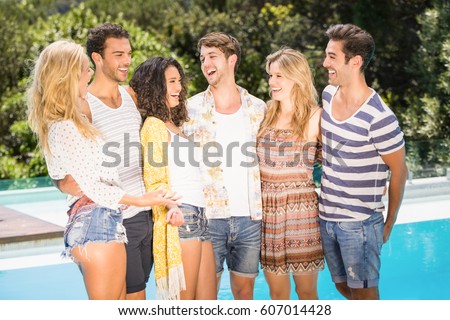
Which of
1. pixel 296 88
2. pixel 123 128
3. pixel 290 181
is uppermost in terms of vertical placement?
pixel 296 88

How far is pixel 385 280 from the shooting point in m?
6.75

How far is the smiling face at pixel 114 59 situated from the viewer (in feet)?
13.0

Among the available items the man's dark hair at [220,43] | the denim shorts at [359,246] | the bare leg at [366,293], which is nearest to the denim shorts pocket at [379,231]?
the denim shorts at [359,246]

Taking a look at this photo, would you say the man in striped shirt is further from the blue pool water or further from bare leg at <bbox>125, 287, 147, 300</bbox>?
the blue pool water

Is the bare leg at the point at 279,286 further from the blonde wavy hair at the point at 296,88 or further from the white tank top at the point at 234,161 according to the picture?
the blonde wavy hair at the point at 296,88

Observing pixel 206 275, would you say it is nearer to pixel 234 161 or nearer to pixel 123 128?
pixel 234 161

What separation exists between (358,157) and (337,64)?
527 millimetres

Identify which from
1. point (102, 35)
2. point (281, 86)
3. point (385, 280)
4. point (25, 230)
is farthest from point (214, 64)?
point (25, 230)

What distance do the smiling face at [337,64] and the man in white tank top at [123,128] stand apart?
1.07 m

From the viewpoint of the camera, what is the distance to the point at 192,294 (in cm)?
401

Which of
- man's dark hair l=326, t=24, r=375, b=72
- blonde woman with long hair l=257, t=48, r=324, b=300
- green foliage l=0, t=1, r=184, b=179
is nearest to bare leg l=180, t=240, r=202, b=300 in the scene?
blonde woman with long hair l=257, t=48, r=324, b=300
